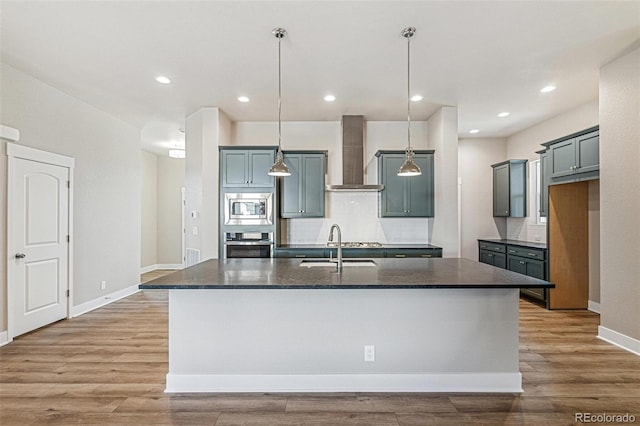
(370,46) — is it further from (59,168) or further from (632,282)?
(59,168)

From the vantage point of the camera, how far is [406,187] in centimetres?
520

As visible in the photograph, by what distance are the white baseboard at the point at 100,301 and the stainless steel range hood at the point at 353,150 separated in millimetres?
3745

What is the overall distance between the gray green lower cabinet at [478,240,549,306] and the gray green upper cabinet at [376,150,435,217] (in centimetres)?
155

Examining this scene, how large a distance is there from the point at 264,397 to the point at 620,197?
12.8 ft

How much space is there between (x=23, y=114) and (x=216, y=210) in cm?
241

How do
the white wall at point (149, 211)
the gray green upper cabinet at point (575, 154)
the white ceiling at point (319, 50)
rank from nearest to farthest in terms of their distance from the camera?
the white ceiling at point (319, 50) < the gray green upper cabinet at point (575, 154) < the white wall at point (149, 211)

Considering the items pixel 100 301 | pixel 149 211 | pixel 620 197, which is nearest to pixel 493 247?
pixel 620 197

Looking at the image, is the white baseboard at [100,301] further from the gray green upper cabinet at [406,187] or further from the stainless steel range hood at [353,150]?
the gray green upper cabinet at [406,187]

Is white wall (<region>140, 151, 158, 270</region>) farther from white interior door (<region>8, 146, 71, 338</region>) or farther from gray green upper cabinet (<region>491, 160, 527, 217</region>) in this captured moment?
gray green upper cabinet (<region>491, 160, 527, 217</region>)

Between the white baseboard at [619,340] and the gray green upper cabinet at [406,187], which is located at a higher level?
the gray green upper cabinet at [406,187]

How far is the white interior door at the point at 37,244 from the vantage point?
3.64 meters

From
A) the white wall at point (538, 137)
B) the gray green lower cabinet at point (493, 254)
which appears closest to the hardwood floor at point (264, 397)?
the gray green lower cabinet at point (493, 254)

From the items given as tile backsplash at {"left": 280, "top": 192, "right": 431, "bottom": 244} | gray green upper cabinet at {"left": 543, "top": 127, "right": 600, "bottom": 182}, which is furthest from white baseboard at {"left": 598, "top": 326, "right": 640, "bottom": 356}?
tile backsplash at {"left": 280, "top": 192, "right": 431, "bottom": 244}

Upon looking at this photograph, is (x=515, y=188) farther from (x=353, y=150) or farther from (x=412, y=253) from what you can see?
(x=353, y=150)
